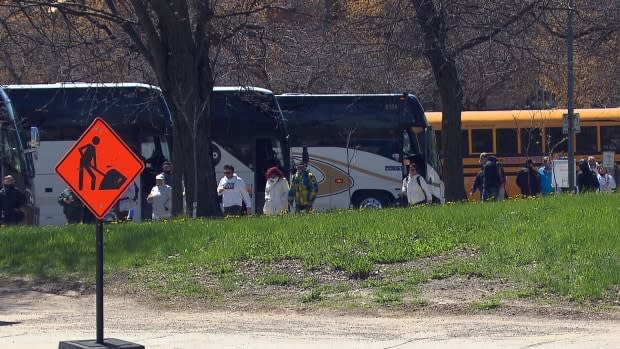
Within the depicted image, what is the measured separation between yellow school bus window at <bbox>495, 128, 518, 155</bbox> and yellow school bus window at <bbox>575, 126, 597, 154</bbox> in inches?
83.8

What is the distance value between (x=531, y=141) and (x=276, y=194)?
16724 mm

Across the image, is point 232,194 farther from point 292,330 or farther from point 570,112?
point 570,112

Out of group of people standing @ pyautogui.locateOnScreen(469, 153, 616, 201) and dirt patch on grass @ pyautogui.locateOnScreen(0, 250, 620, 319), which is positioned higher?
group of people standing @ pyautogui.locateOnScreen(469, 153, 616, 201)

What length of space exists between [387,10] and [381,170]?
25.9ft

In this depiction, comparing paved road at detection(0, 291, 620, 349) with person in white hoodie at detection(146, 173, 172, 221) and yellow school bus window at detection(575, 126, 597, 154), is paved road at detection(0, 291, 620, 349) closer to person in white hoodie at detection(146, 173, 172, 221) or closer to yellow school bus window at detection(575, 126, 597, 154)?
person in white hoodie at detection(146, 173, 172, 221)

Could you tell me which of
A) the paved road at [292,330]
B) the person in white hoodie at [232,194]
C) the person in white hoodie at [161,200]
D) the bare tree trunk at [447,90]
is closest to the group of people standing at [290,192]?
the person in white hoodie at [232,194]

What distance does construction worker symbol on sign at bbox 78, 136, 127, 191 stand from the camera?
10484 mm

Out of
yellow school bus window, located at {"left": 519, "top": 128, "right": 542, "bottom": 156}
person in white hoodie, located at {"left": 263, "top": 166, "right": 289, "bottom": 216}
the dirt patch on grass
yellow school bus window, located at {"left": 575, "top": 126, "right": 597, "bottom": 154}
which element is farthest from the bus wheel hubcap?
the dirt patch on grass

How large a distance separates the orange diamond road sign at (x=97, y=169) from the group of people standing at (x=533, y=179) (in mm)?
16682

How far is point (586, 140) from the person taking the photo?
122ft

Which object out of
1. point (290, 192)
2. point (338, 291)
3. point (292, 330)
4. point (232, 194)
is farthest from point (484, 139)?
point (292, 330)

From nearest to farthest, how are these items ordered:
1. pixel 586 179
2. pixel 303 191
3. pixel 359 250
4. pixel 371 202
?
pixel 359 250 → pixel 303 191 → pixel 586 179 → pixel 371 202

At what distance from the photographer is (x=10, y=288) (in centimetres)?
1633

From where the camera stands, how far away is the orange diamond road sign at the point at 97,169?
1048 cm
